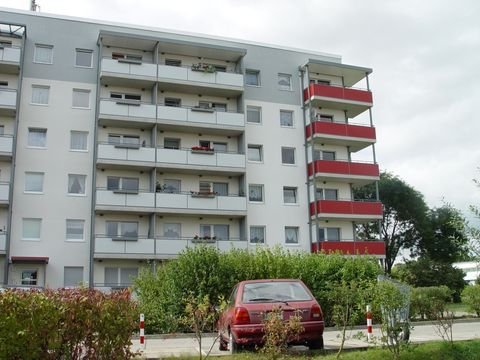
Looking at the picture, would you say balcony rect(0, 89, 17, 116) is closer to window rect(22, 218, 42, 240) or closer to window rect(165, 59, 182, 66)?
window rect(22, 218, 42, 240)

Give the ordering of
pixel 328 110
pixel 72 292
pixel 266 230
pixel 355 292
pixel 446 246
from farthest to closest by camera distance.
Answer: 1. pixel 446 246
2. pixel 328 110
3. pixel 266 230
4. pixel 355 292
5. pixel 72 292

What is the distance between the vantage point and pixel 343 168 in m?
40.3

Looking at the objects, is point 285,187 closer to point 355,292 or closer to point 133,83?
point 133,83

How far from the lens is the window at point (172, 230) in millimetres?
36281

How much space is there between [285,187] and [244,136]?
15.1 feet

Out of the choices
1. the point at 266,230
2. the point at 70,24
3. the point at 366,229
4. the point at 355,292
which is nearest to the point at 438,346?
the point at 355,292

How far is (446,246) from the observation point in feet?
188

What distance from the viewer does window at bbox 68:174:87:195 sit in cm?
3478

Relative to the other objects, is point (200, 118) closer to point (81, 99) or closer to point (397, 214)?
point (81, 99)

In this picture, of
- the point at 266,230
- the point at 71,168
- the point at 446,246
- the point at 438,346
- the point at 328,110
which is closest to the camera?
the point at 438,346

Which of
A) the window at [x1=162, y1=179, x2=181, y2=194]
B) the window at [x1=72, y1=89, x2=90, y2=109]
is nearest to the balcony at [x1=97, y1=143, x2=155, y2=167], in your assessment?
the window at [x1=162, y1=179, x2=181, y2=194]

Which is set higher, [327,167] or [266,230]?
[327,167]

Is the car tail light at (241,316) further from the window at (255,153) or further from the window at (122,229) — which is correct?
the window at (255,153)

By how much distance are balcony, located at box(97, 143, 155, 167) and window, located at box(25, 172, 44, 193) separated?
12.1 feet
